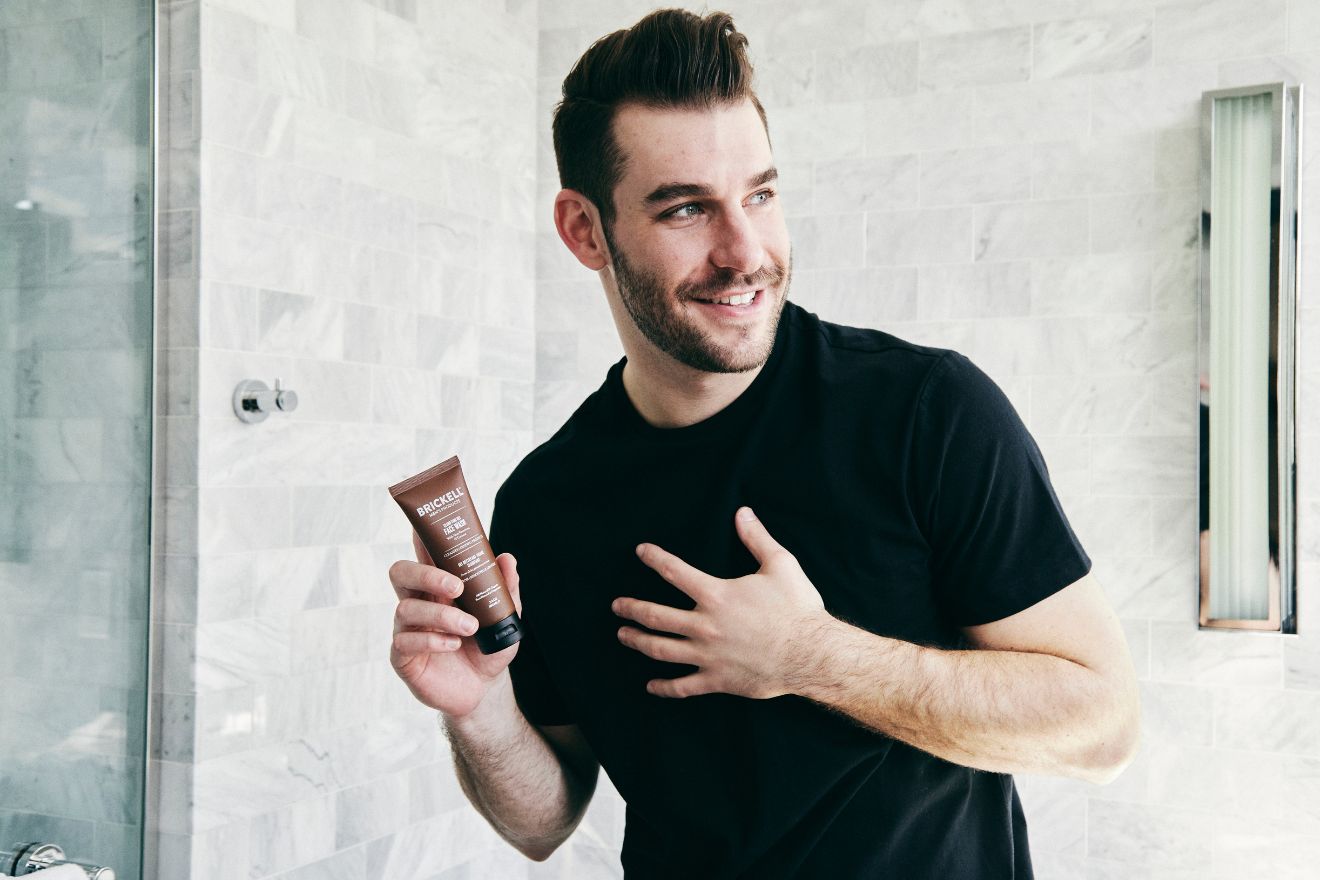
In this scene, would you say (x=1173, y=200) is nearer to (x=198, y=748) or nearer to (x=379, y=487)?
(x=379, y=487)

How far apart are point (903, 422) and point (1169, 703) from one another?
149 cm

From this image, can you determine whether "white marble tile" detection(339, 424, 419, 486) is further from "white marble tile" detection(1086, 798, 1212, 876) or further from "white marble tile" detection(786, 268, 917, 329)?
"white marble tile" detection(1086, 798, 1212, 876)

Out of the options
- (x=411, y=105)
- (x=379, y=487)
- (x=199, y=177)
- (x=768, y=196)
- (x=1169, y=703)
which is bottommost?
(x=1169, y=703)

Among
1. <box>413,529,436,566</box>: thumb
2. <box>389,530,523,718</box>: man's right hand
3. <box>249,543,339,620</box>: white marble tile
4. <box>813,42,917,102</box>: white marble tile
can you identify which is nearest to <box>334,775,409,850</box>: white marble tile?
<box>249,543,339,620</box>: white marble tile

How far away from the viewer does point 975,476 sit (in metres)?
1.07

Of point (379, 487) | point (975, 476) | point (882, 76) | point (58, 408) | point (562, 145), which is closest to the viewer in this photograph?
point (975, 476)

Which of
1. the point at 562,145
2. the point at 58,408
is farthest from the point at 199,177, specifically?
the point at 562,145

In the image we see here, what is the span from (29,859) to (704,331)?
115 centimetres

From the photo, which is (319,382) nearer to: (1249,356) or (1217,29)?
(1249,356)

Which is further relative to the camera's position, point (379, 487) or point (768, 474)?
point (379, 487)

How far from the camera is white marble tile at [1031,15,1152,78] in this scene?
2301mm

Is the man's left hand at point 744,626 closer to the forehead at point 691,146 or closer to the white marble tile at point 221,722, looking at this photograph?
the forehead at point 691,146

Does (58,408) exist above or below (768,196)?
below

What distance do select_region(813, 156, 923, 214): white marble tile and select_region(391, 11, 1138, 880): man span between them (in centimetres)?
134
